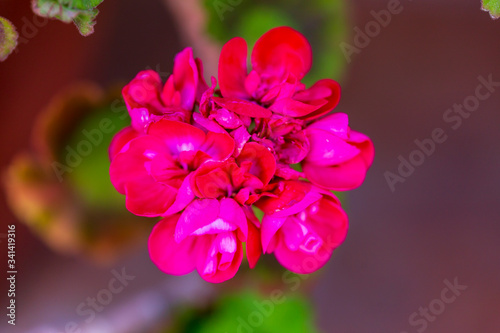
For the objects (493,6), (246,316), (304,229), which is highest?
(493,6)

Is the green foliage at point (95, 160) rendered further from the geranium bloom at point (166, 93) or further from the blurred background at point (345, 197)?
the geranium bloom at point (166, 93)

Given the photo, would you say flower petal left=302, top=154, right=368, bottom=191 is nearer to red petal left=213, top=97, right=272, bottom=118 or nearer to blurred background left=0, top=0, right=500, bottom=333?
red petal left=213, top=97, right=272, bottom=118

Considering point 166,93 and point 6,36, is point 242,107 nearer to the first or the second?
point 166,93

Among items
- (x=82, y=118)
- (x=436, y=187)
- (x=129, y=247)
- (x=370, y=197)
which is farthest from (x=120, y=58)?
(x=436, y=187)

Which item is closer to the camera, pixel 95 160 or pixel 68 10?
pixel 68 10

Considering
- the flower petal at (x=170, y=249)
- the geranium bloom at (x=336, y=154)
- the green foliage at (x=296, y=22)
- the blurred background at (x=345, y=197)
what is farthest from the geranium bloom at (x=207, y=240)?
the green foliage at (x=296, y=22)

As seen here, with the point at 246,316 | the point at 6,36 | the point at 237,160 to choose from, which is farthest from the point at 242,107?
the point at 246,316

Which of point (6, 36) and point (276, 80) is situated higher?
point (276, 80)
